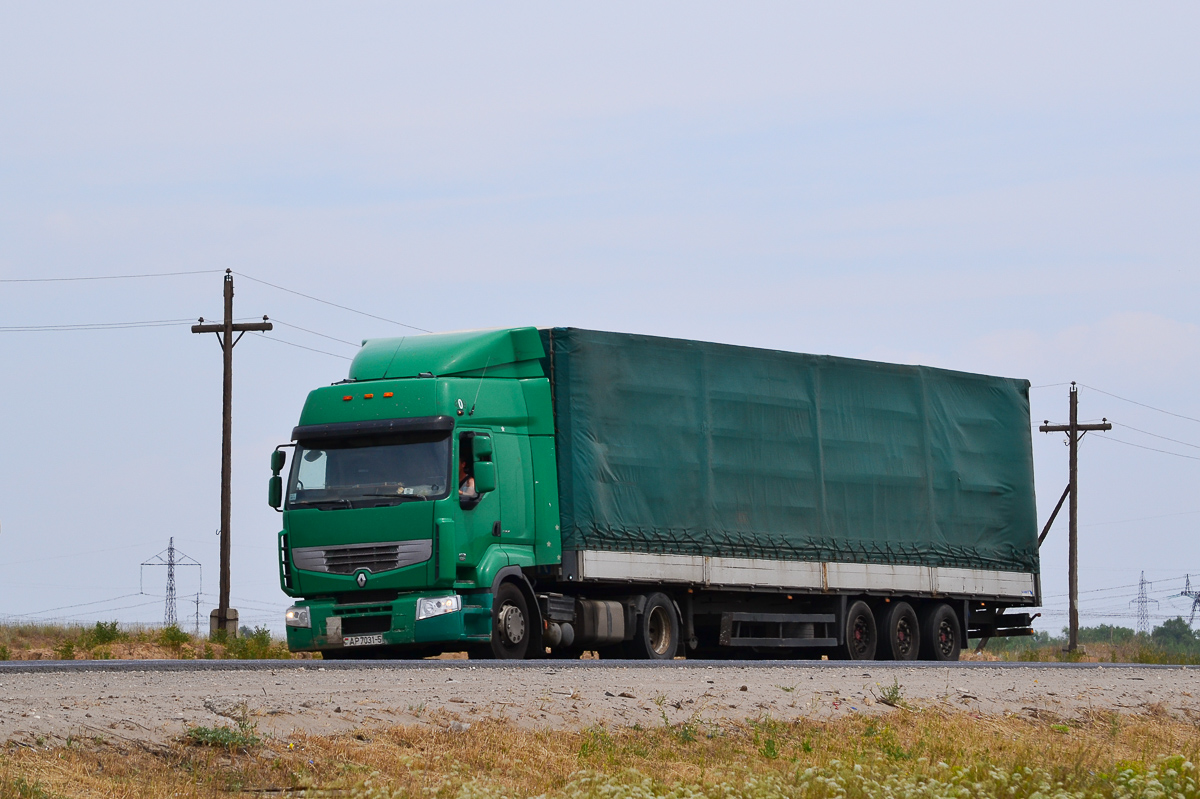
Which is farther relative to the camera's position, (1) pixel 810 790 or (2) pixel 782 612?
(2) pixel 782 612

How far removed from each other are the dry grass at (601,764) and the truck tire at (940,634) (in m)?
11.4

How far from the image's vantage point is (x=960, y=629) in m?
26.7

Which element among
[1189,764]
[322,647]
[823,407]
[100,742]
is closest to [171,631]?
[322,647]

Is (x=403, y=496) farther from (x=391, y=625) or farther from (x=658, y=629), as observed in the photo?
(x=658, y=629)

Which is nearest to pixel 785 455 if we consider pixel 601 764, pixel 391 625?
pixel 391 625

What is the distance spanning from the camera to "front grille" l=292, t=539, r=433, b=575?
63.1 feet

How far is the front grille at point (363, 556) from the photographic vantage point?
63.1 feet

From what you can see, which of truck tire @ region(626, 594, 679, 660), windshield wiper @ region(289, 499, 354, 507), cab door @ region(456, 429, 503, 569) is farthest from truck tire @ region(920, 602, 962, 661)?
windshield wiper @ region(289, 499, 354, 507)

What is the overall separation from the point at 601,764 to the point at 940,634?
51.2 ft

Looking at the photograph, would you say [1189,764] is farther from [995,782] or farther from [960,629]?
[960,629]

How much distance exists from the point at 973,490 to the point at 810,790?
16.8 metres

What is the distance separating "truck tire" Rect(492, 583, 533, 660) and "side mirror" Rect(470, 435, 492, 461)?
64.8 inches

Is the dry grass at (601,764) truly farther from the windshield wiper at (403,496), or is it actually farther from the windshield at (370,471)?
the windshield at (370,471)

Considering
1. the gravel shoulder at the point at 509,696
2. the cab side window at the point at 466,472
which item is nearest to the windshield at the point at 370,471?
the cab side window at the point at 466,472
